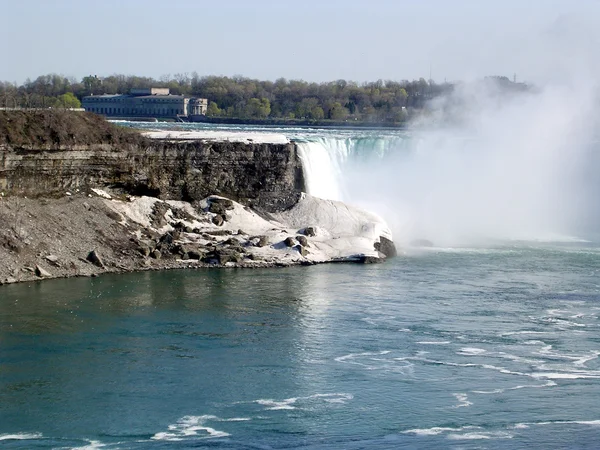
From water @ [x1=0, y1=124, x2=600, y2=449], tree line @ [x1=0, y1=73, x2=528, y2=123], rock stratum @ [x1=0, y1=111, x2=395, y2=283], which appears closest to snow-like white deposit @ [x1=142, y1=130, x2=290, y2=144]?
rock stratum @ [x1=0, y1=111, x2=395, y2=283]

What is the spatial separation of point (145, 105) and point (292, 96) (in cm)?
2317

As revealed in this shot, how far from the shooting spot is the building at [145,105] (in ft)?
349

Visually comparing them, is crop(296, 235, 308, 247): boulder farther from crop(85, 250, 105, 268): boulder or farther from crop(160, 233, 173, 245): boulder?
crop(85, 250, 105, 268): boulder

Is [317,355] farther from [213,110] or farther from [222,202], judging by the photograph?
[213,110]

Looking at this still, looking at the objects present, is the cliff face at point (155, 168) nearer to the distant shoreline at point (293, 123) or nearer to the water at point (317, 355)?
the water at point (317, 355)

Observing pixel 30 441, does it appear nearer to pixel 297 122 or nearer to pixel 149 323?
pixel 149 323

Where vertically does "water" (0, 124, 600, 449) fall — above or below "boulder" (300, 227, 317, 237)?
below

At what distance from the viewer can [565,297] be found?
3459 centimetres

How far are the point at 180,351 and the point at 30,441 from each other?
703 cm

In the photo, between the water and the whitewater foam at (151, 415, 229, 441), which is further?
the water

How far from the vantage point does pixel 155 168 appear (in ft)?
150

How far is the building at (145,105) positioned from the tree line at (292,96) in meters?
3.04

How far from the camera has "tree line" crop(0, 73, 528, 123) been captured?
11306cm

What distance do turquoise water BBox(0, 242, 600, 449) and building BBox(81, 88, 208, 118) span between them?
69859mm
